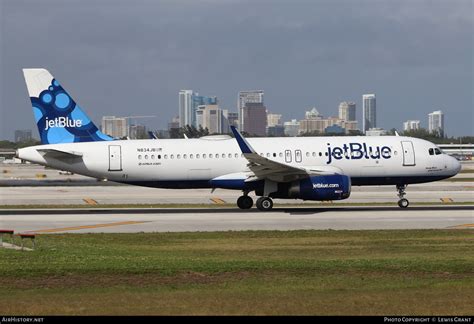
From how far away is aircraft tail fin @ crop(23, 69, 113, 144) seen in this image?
149ft

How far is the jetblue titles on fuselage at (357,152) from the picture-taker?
43.7 m

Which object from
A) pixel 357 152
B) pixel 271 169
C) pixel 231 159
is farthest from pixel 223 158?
pixel 357 152

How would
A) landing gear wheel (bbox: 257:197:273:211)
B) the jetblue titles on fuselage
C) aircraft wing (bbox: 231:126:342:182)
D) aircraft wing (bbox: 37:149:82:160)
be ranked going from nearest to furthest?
aircraft wing (bbox: 231:126:342:182) → landing gear wheel (bbox: 257:197:273:211) → the jetblue titles on fuselage → aircraft wing (bbox: 37:149:82:160)

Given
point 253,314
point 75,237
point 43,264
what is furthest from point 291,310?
point 75,237

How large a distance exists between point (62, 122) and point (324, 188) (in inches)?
554

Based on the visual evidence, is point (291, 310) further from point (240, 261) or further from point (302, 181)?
point (302, 181)

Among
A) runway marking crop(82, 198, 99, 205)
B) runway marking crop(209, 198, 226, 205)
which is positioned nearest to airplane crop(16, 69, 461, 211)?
A: runway marking crop(209, 198, 226, 205)

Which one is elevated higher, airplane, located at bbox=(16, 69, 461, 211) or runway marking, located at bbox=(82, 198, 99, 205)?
airplane, located at bbox=(16, 69, 461, 211)

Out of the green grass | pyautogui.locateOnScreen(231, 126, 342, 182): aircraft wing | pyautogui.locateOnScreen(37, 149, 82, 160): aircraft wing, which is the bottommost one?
the green grass

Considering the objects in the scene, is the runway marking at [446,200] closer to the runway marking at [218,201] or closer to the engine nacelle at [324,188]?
the engine nacelle at [324,188]

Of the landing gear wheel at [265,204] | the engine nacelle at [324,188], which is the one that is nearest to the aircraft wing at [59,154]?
the landing gear wheel at [265,204]

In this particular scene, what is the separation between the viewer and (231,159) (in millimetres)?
44031

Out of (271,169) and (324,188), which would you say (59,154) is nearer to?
(271,169)

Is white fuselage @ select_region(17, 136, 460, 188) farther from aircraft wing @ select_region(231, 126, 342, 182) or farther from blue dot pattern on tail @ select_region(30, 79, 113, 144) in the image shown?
aircraft wing @ select_region(231, 126, 342, 182)
